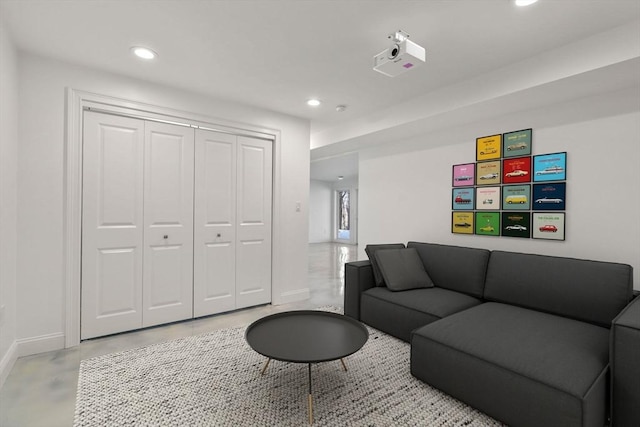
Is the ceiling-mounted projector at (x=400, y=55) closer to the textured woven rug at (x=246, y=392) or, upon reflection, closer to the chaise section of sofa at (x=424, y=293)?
the chaise section of sofa at (x=424, y=293)

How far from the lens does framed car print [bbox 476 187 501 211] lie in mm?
3322

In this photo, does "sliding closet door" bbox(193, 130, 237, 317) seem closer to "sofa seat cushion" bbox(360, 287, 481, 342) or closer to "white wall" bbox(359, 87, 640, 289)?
"sofa seat cushion" bbox(360, 287, 481, 342)

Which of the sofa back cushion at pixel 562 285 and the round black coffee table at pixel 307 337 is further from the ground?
the sofa back cushion at pixel 562 285

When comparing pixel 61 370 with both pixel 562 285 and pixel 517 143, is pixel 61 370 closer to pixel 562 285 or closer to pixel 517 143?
pixel 562 285

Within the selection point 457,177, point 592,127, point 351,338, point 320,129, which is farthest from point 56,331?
point 592,127

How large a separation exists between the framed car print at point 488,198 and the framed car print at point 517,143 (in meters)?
0.38

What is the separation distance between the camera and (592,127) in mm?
2730

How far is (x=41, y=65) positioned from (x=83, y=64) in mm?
288

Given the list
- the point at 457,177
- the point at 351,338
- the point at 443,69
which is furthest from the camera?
the point at 457,177

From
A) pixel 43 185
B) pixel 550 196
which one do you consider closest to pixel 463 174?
pixel 550 196

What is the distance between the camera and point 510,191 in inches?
126

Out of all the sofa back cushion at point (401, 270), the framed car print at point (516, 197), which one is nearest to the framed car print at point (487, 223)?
the framed car print at point (516, 197)

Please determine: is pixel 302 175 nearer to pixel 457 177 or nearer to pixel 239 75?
pixel 239 75

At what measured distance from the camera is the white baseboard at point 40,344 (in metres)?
2.55
